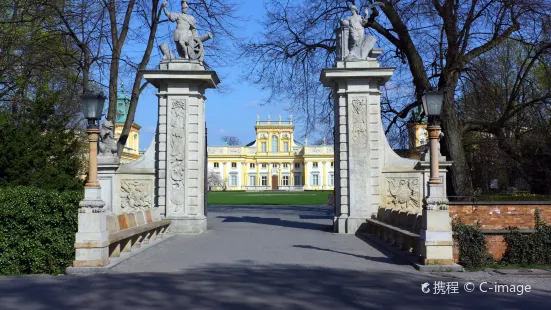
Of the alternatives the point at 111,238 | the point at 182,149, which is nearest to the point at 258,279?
the point at 111,238

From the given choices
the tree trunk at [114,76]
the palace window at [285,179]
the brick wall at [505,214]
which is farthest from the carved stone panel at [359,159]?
the palace window at [285,179]

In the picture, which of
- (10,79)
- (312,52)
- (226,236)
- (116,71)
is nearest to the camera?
(226,236)

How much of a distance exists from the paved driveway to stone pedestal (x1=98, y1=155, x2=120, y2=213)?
16.6ft

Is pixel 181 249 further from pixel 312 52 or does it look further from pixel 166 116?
Answer: pixel 312 52

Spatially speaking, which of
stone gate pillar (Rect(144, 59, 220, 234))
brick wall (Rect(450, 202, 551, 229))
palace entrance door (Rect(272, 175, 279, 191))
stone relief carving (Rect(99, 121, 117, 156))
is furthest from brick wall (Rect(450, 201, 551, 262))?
palace entrance door (Rect(272, 175, 279, 191))

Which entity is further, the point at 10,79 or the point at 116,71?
the point at 10,79

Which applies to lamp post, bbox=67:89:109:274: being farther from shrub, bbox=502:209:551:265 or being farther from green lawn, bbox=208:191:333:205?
green lawn, bbox=208:191:333:205

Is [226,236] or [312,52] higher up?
[312,52]

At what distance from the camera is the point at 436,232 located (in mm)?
11055

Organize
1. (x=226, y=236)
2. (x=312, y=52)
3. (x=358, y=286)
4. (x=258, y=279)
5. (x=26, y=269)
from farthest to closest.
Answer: (x=312, y=52) < (x=226, y=236) < (x=26, y=269) < (x=258, y=279) < (x=358, y=286)

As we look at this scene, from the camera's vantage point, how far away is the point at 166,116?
1895 cm

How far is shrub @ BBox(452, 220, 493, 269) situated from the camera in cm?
1164

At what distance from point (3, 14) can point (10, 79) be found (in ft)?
8.92

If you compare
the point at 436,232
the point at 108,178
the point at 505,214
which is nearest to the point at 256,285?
the point at 436,232
